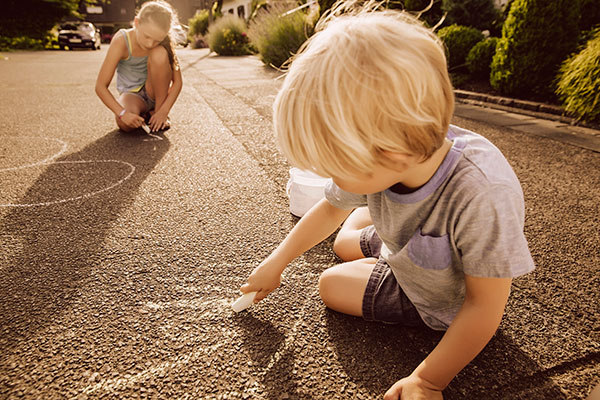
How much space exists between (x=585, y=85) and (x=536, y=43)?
1.12 metres

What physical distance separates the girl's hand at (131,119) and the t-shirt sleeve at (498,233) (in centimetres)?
298

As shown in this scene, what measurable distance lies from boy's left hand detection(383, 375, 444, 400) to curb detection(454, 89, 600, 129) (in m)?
3.82

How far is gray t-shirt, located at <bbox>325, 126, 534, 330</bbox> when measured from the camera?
827mm

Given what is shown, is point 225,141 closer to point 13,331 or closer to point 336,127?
point 13,331

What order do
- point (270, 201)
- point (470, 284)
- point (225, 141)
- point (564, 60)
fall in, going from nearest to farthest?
point (470, 284) → point (270, 201) → point (225, 141) → point (564, 60)

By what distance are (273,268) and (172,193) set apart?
118 cm

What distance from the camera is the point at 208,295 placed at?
1346mm

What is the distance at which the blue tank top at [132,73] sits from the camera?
3.42 meters

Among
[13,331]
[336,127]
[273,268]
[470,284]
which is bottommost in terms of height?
[13,331]

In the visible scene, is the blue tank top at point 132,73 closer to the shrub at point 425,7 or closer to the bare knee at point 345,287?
the bare knee at point 345,287

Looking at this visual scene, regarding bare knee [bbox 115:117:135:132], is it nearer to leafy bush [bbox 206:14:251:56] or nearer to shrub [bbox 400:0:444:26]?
shrub [bbox 400:0:444:26]

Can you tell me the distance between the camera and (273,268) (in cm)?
122

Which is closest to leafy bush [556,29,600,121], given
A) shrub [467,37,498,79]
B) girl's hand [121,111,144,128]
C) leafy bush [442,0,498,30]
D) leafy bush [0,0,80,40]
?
shrub [467,37,498,79]

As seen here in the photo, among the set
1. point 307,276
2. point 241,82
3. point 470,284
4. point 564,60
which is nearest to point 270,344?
point 307,276
